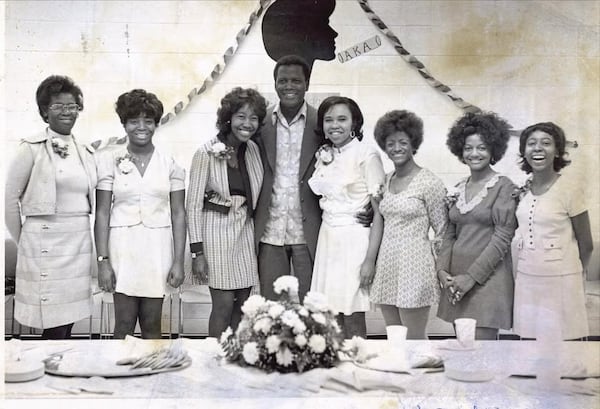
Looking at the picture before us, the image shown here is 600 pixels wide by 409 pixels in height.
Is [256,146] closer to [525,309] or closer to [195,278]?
[195,278]

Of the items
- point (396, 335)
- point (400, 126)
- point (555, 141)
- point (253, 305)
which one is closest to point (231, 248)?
point (253, 305)

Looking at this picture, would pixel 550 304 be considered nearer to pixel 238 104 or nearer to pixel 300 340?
pixel 300 340

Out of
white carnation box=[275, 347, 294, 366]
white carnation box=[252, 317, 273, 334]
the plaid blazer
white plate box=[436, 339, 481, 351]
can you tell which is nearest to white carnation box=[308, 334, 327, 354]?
white carnation box=[275, 347, 294, 366]

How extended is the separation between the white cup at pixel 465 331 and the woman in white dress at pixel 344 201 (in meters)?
0.52

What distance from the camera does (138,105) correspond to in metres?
3.81

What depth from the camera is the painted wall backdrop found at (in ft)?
12.4

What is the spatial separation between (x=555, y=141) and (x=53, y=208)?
2.60 meters

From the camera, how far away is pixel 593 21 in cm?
392

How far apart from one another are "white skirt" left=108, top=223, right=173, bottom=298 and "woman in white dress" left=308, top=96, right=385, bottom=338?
30.4 inches

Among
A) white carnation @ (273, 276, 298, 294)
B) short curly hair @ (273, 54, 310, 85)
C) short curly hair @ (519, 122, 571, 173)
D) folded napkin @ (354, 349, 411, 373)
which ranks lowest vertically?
folded napkin @ (354, 349, 411, 373)

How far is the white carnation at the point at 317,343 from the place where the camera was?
3740 mm

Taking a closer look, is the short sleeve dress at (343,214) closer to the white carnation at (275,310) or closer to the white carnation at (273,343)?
the white carnation at (275,310)

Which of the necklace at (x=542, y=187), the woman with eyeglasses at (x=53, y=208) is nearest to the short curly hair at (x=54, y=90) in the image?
the woman with eyeglasses at (x=53, y=208)

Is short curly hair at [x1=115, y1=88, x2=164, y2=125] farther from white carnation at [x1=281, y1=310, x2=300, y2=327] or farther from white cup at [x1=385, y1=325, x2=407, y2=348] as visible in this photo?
white cup at [x1=385, y1=325, x2=407, y2=348]
